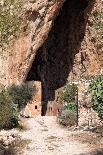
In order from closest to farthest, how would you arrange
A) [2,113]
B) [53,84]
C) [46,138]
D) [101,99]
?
[101,99] < [46,138] < [2,113] < [53,84]

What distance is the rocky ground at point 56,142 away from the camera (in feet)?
62.6

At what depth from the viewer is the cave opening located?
40.2 meters

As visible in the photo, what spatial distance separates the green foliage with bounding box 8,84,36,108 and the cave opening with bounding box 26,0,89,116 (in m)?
6.38

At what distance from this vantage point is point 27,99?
1342 inches

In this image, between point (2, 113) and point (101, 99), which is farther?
point (2, 113)

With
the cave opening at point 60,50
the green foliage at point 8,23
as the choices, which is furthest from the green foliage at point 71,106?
the cave opening at point 60,50

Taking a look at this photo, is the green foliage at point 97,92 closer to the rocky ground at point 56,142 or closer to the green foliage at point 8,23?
the rocky ground at point 56,142

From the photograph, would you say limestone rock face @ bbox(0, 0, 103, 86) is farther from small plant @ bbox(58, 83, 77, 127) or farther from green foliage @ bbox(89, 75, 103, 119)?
green foliage @ bbox(89, 75, 103, 119)

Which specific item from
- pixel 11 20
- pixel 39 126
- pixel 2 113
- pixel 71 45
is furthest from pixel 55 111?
pixel 11 20

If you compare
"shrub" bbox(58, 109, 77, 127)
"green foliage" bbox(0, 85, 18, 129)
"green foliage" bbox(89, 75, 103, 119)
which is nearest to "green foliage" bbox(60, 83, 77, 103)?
"shrub" bbox(58, 109, 77, 127)

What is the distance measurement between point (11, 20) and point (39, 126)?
395 inches

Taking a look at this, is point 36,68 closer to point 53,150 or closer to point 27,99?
point 27,99

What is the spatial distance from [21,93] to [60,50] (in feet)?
38.9

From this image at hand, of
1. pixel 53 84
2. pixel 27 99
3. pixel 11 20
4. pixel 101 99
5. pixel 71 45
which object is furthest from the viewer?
pixel 53 84
